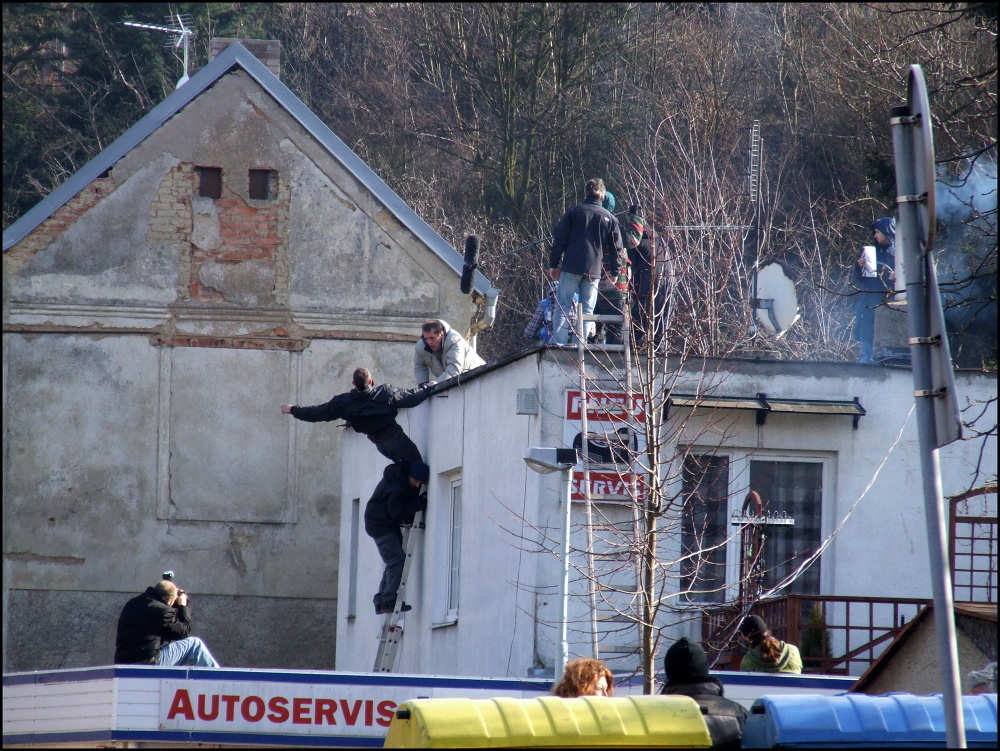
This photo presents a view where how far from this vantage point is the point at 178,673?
467 inches

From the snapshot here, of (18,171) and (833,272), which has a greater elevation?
(18,171)

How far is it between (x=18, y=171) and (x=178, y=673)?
24.0 m

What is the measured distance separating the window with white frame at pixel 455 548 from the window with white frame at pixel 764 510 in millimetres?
2980

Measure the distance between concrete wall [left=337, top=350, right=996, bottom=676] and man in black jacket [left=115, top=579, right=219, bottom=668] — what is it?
2697mm

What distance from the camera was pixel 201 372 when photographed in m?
24.4

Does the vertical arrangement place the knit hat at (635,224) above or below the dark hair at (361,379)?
above

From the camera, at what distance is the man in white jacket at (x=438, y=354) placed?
1712cm

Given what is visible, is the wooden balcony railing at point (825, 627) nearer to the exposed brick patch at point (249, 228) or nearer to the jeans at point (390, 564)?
the jeans at point (390, 564)

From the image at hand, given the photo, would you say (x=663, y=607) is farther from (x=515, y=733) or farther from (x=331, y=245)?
(x=331, y=245)

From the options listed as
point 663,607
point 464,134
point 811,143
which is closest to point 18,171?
point 464,134

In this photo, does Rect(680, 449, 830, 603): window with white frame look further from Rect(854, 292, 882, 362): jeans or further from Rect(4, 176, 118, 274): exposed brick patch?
Rect(4, 176, 118, 274): exposed brick patch

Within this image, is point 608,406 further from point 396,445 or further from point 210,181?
point 210,181

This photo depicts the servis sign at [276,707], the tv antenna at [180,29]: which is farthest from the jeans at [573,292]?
the tv antenna at [180,29]

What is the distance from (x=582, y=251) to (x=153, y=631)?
17.6ft
